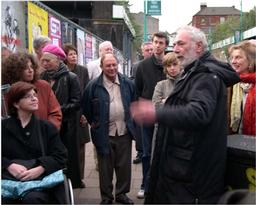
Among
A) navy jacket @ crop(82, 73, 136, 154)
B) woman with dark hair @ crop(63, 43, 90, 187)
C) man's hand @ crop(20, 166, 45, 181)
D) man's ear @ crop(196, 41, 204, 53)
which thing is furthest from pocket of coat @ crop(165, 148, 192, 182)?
woman with dark hair @ crop(63, 43, 90, 187)

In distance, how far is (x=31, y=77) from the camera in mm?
4062

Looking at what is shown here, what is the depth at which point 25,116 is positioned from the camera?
147 inches

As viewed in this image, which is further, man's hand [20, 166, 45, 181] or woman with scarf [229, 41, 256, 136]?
woman with scarf [229, 41, 256, 136]

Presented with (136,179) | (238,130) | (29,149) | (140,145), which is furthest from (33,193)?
(136,179)

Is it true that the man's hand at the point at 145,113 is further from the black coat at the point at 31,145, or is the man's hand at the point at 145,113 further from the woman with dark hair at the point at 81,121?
the woman with dark hair at the point at 81,121

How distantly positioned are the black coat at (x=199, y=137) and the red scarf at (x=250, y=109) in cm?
53

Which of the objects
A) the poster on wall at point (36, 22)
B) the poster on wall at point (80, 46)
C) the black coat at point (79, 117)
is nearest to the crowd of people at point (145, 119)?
the black coat at point (79, 117)

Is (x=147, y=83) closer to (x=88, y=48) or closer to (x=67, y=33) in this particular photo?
(x=67, y=33)

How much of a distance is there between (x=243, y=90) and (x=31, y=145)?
180 centimetres

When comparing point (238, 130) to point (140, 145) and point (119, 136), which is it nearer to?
point (119, 136)

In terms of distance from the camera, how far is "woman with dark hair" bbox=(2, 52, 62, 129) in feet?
13.0

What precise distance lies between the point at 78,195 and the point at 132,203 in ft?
2.51

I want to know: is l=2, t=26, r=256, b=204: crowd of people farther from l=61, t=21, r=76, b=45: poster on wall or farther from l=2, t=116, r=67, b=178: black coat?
l=61, t=21, r=76, b=45: poster on wall

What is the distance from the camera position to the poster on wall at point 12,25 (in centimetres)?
493
